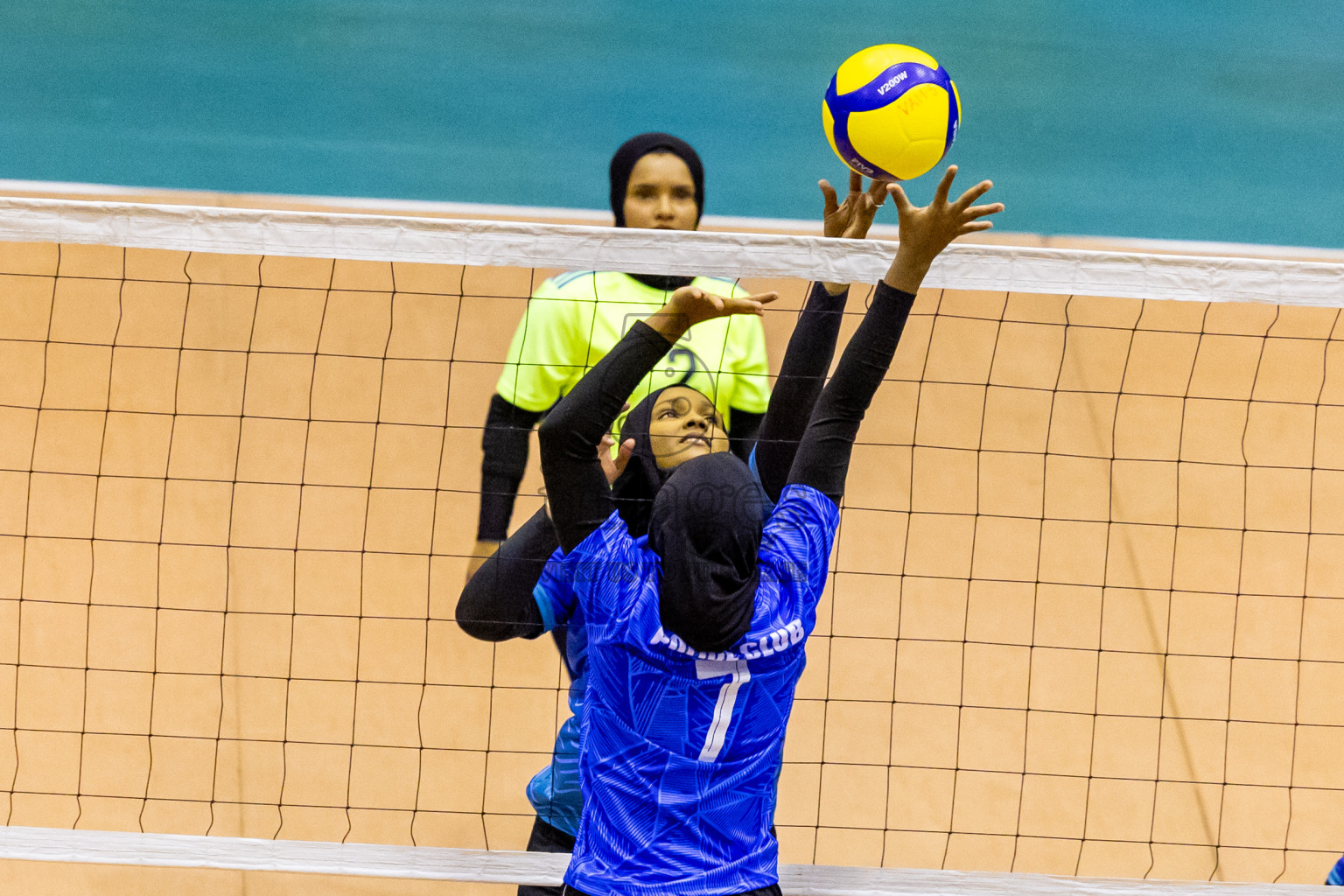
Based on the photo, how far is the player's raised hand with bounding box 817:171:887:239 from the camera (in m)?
2.32

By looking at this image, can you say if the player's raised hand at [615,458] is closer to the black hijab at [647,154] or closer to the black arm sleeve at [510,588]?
the black arm sleeve at [510,588]

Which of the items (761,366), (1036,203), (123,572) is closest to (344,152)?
(123,572)

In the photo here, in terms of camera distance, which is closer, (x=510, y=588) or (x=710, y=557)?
(x=710, y=557)

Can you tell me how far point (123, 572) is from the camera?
168 inches

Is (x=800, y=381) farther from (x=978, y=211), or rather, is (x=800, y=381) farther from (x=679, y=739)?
(x=679, y=739)

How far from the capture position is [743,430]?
8.68ft

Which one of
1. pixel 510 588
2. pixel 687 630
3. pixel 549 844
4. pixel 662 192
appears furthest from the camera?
pixel 662 192

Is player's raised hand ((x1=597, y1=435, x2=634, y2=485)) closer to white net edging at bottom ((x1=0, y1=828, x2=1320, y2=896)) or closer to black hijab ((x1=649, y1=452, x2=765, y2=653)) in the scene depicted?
black hijab ((x1=649, y1=452, x2=765, y2=653))

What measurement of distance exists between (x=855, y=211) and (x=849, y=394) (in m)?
0.51

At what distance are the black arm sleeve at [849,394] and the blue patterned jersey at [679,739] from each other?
0.19 meters

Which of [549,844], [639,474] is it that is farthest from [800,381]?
[549,844]

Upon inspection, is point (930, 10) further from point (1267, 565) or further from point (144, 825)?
point (144, 825)

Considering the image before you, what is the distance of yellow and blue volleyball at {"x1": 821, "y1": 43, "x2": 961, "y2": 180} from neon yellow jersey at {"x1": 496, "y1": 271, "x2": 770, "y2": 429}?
0.42 m

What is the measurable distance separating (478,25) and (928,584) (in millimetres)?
4653
